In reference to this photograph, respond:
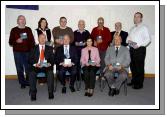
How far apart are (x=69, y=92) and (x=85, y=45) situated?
43.1 inches

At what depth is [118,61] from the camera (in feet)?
17.9

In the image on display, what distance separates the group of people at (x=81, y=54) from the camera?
5281mm

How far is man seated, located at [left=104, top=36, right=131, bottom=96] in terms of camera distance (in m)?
5.29

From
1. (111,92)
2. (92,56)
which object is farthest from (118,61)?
(111,92)

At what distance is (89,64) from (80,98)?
725 millimetres

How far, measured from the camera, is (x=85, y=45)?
596 centimetres

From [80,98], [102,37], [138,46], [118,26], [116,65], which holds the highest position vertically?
[118,26]

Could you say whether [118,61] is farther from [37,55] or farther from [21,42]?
[21,42]

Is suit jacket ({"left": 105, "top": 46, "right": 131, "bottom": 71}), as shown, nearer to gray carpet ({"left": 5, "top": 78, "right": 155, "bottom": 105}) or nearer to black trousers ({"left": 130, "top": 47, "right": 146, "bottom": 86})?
black trousers ({"left": 130, "top": 47, "right": 146, "bottom": 86})

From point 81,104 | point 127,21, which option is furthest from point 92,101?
point 127,21

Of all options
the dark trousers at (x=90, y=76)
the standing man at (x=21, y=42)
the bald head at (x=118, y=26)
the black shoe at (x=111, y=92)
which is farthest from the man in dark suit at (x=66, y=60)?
the bald head at (x=118, y=26)

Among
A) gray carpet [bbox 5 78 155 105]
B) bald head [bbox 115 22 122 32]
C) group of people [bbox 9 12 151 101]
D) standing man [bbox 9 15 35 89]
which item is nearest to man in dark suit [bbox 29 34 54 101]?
group of people [bbox 9 12 151 101]

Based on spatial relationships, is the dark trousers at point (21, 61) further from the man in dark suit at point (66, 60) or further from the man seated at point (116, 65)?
the man seated at point (116, 65)

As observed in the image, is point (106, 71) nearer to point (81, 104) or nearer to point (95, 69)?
point (95, 69)
